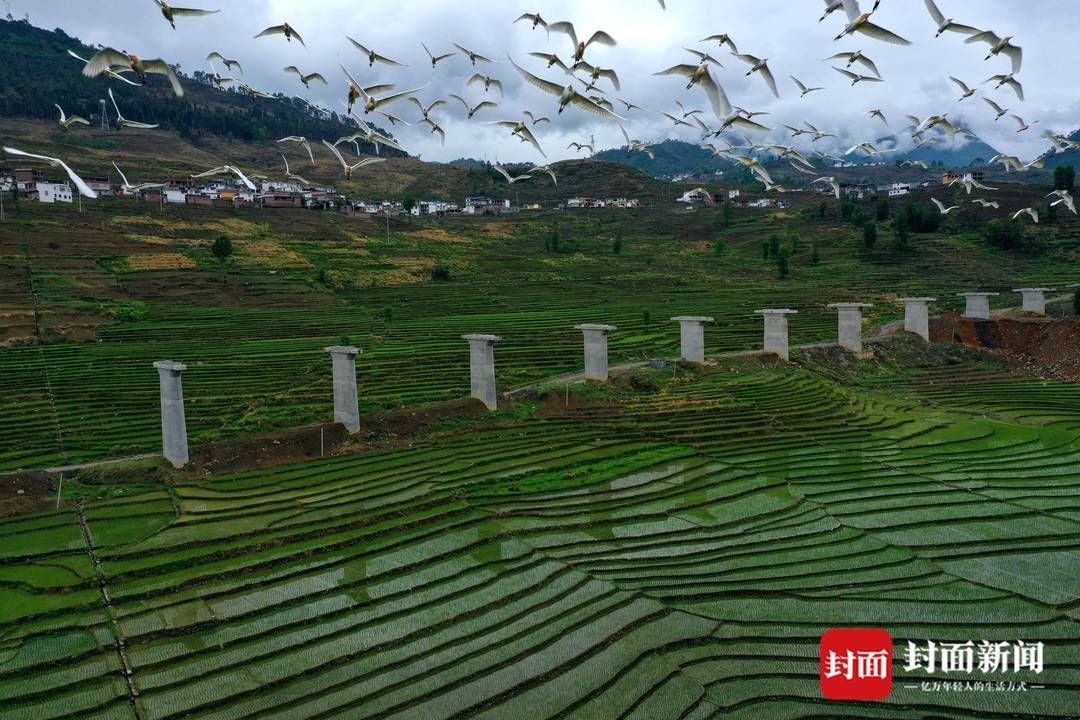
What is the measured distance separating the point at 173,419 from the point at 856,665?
603 inches

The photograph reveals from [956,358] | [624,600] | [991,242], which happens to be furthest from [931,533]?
[991,242]

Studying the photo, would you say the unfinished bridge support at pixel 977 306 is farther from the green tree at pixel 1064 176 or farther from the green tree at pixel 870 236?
the green tree at pixel 1064 176

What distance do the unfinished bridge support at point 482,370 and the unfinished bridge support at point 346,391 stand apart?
12.9 feet

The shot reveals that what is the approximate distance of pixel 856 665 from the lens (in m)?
11.4

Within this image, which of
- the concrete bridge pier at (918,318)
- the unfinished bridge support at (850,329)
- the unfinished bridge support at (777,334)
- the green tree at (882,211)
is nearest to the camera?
the unfinished bridge support at (777,334)

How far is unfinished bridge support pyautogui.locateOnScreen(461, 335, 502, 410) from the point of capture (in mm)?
25375

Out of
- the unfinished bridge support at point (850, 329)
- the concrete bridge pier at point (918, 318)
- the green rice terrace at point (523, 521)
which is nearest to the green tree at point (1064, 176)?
the green rice terrace at point (523, 521)

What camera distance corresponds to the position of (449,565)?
1525 cm

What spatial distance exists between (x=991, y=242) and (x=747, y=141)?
56.6 meters

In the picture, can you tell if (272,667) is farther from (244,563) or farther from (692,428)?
(692,428)

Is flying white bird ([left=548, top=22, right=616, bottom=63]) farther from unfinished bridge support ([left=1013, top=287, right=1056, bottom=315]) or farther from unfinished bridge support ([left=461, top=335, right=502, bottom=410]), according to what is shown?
unfinished bridge support ([left=1013, top=287, right=1056, bottom=315])

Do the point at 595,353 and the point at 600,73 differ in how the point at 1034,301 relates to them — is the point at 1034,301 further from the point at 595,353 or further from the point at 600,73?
the point at 600,73

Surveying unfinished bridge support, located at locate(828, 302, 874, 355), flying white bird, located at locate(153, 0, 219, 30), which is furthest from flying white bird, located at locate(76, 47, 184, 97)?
unfinished bridge support, located at locate(828, 302, 874, 355)

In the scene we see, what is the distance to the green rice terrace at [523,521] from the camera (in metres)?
11.5
